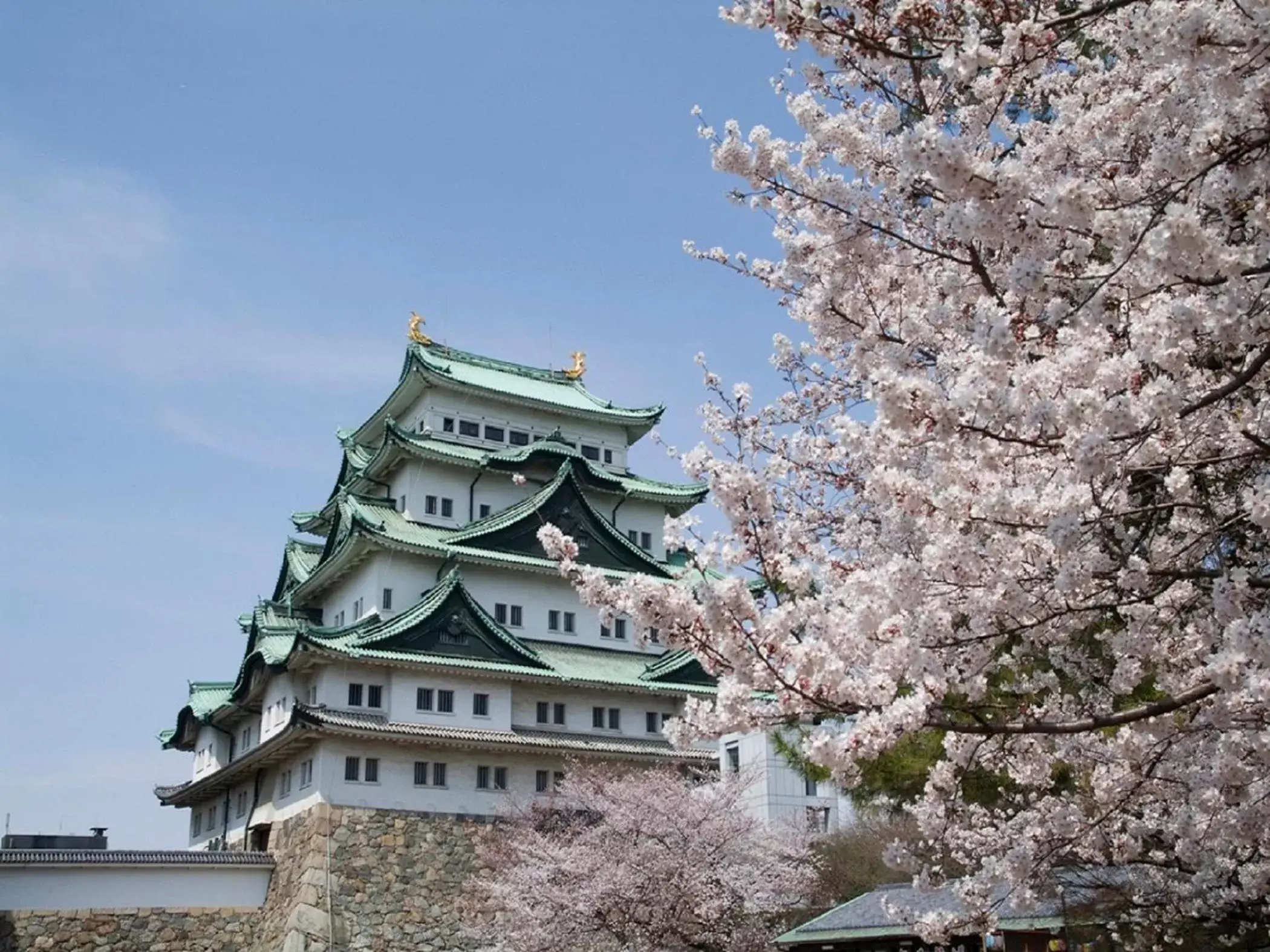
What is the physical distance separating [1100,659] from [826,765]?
3442 millimetres

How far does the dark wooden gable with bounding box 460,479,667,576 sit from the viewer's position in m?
33.1

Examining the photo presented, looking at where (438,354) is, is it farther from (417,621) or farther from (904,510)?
(904,510)

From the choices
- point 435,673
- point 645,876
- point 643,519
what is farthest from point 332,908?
point 643,519

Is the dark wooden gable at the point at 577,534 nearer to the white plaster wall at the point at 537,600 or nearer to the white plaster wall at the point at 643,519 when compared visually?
the white plaster wall at the point at 537,600

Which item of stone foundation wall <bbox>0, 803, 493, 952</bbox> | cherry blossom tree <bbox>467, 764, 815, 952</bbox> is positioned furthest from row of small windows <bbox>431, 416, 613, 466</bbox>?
cherry blossom tree <bbox>467, 764, 815, 952</bbox>

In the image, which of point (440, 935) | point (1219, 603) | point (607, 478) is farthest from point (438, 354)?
point (1219, 603)

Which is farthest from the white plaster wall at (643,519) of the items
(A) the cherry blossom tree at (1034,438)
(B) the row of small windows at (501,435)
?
(A) the cherry blossom tree at (1034,438)

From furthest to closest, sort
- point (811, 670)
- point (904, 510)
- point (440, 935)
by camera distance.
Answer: point (440, 935), point (904, 510), point (811, 670)

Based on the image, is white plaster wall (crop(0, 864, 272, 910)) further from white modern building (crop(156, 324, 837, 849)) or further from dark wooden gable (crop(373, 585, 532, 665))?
dark wooden gable (crop(373, 585, 532, 665))

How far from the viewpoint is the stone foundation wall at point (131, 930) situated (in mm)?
24219

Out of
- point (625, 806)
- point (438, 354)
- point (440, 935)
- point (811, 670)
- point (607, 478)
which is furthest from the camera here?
point (438, 354)

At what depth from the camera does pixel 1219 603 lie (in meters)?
4.85

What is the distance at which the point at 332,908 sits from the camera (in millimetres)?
25250

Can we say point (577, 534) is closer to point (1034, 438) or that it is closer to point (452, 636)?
point (452, 636)
